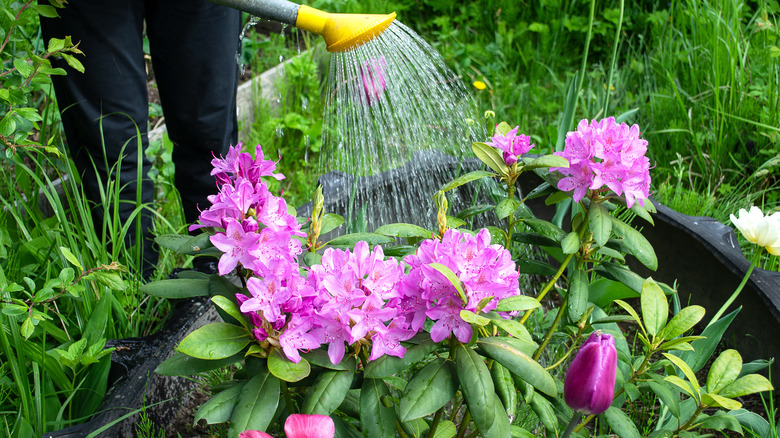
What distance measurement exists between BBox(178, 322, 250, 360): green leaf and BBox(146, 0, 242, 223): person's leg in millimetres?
1110

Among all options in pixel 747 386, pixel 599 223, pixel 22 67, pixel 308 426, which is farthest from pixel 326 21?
pixel 747 386

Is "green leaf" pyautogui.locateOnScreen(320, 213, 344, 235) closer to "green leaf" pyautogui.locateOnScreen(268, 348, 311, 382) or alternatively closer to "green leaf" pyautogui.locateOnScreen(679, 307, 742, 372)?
"green leaf" pyautogui.locateOnScreen(268, 348, 311, 382)

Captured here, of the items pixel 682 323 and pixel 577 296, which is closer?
pixel 682 323

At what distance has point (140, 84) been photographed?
69.1 inches

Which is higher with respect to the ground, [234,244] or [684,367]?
[234,244]

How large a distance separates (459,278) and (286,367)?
0.83ft

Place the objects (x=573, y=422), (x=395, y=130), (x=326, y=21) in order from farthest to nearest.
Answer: (x=395, y=130) → (x=326, y=21) → (x=573, y=422)

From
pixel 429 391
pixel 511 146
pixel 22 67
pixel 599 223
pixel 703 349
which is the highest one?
pixel 22 67

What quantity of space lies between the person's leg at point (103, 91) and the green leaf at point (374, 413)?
109 cm

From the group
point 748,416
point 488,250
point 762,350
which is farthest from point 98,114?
point 762,350

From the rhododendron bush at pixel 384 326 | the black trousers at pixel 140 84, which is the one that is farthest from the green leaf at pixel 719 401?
the black trousers at pixel 140 84

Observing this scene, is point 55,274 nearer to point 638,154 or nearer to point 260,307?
point 260,307

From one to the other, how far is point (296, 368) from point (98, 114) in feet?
3.91

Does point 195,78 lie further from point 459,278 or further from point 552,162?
point 459,278
